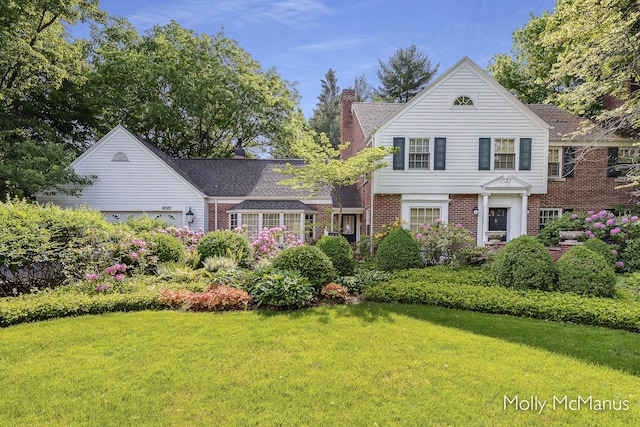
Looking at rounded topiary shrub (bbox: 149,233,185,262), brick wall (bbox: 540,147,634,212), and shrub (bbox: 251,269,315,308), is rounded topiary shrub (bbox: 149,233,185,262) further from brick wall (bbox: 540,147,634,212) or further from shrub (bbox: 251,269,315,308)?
brick wall (bbox: 540,147,634,212)

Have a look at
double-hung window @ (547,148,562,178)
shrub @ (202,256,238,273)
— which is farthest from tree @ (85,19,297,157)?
double-hung window @ (547,148,562,178)

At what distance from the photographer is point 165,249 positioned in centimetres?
829

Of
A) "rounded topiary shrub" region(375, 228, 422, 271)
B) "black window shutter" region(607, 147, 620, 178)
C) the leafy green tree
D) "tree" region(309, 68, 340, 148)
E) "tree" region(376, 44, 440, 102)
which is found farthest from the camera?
"tree" region(309, 68, 340, 148)

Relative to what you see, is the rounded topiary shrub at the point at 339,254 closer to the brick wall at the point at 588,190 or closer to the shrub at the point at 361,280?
the shrub at the point at 361,280

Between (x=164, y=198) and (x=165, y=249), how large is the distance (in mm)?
5956

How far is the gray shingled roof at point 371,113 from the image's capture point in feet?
45.2

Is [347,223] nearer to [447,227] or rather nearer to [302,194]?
[302,194]

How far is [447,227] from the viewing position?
9977 millimetres

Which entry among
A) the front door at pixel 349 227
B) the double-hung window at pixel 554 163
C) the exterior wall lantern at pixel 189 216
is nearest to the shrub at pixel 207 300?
the exterior wall lantern at pixel 189 216

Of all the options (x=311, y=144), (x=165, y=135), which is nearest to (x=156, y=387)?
(x=311, y=144)

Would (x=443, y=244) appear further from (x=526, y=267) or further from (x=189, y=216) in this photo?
(x=189, y=216)

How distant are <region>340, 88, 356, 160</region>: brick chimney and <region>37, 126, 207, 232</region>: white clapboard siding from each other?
881 centimetres

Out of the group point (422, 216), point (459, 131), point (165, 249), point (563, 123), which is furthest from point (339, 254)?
point (563, 123)

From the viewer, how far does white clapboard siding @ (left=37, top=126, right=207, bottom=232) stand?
13078 millimetres
